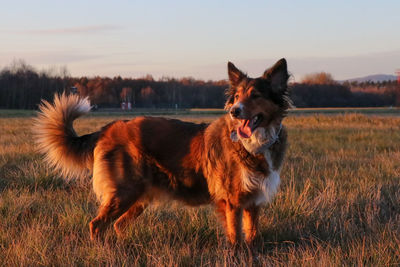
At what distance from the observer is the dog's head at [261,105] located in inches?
169

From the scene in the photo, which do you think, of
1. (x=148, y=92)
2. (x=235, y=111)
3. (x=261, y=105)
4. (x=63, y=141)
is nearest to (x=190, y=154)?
(x=235, y=111)

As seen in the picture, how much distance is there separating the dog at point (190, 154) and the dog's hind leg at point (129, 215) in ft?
0.04

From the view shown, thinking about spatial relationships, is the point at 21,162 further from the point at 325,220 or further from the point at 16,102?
the point at 16,102

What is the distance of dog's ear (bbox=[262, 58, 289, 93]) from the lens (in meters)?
4.49

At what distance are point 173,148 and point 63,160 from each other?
1.40 meters

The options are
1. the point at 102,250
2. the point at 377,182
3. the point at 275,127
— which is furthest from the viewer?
the point at 377,182

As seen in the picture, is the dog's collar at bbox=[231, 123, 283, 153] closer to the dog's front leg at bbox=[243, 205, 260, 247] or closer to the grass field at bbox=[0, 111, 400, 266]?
the dog's front leg at bbox=[243, 205, 260, 247]

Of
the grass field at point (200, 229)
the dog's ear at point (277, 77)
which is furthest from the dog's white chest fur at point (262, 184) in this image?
the dog's ear at point (277, 77)

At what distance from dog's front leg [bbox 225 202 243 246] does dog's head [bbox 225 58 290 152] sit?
67 centimetres

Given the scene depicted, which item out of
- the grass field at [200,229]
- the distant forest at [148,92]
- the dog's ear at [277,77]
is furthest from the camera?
the distant forest at [148,92]

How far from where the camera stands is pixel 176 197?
4.74m

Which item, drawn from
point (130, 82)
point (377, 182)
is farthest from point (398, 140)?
point (130, 82)

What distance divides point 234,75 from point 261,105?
0.65 meters

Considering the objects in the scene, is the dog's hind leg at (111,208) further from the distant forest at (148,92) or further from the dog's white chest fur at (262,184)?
the distant forest at (148,92)
